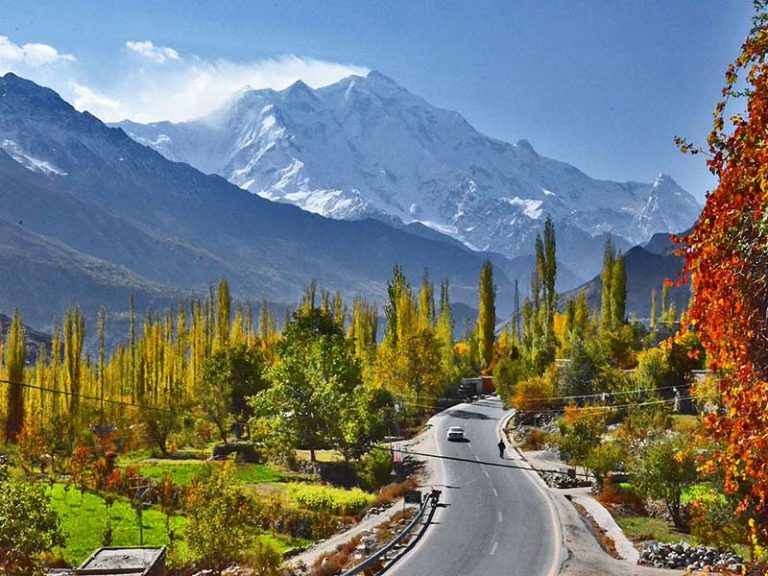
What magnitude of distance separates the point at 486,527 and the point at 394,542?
567cm

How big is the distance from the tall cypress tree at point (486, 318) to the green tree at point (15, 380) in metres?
48.7

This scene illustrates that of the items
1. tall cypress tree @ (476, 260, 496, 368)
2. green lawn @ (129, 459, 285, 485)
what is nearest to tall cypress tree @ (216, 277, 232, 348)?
tall cypress tree @ (476, 260, 496, 368)

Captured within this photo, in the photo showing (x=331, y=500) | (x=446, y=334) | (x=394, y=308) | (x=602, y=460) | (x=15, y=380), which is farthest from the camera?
(x=446, y=334)

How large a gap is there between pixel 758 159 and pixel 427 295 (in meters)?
89.8

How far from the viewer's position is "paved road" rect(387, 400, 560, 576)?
79.4 ft

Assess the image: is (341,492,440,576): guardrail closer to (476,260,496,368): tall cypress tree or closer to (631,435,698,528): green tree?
(631,435,698,528): green tree

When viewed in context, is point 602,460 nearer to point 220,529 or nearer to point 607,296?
point 220,529

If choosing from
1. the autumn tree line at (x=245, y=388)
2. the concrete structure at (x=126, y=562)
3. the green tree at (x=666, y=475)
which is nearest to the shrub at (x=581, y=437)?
the green tree at (x=666, y=475)

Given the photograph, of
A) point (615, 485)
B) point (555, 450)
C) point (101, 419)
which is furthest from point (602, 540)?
point (101, 419)

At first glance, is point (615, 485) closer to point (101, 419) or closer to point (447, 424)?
point (447, 424)

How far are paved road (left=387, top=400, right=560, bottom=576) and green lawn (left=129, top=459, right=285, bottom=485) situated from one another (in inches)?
456

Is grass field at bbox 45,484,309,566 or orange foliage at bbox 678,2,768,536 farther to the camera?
grass field at bbox 45,484,309,566

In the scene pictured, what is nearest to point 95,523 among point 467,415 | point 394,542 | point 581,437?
point 394,542

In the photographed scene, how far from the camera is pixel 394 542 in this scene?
2561 centimetres
